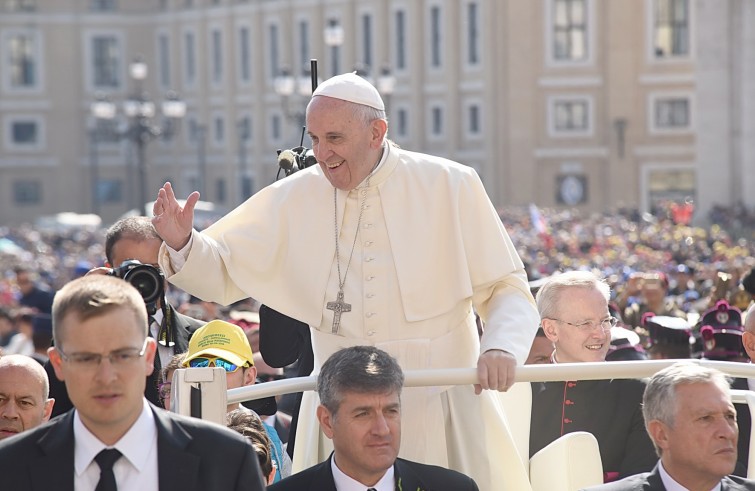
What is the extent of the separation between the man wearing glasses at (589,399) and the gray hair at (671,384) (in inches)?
38.0

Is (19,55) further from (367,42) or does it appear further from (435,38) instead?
(435,38)

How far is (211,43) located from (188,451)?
65966mm

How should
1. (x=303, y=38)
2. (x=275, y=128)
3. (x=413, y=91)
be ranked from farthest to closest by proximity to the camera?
(x=275, y=128) → (x=303, y=38) → (x=413, y=91)

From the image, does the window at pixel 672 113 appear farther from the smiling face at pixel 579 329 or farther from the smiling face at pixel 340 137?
the smiling face at pixel 340 137

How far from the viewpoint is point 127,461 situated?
3338 millimetres

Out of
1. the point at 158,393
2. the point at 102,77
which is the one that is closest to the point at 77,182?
the point at 102,77

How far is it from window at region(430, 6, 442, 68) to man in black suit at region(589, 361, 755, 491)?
52968 mm

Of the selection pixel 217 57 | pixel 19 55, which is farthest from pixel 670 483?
pixel 19 55

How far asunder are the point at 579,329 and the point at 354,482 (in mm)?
1743

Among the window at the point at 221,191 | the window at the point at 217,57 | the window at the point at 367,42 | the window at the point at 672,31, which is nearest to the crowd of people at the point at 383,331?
the window at the point at 672,31

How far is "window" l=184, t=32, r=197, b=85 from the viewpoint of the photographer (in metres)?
69.9

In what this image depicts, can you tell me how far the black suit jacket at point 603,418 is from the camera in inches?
203

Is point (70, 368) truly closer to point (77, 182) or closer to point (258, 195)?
point (258, 195)

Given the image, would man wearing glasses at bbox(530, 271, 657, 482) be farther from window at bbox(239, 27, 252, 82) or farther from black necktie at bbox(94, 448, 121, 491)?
window at bbox(239, 27, 252, 82)
